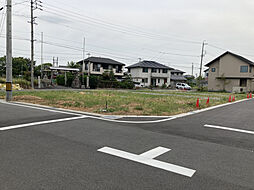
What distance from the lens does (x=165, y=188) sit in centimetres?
314

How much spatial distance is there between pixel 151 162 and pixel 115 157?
Answer: 29.2 inches

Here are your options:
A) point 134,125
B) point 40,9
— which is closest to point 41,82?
point 40,9

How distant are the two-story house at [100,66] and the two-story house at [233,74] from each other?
69.6 feet

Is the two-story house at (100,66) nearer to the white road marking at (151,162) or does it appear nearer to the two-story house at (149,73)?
the two-story house at (149,73)

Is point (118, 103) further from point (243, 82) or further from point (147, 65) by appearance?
point (147, 65)

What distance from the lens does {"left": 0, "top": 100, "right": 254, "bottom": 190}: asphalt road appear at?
3279 millimetres

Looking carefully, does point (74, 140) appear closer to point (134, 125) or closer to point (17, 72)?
point (134, 125)

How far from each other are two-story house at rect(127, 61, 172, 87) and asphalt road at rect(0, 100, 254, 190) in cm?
4025

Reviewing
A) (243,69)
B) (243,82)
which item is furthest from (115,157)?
(243,82)

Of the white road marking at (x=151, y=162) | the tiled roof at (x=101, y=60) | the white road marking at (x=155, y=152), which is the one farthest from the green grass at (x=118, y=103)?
the tiled roof at (x=101, y=60)

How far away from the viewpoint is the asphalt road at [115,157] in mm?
3279

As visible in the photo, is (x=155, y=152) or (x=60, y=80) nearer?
(x=155, y=152)

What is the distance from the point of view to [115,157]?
431cm

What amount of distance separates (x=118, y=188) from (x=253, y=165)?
2.86 meters
